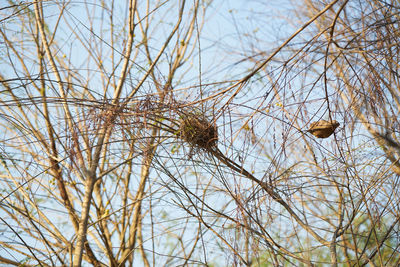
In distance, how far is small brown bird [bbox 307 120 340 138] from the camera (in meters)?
1.90

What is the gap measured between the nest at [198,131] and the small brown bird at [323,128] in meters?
0.45

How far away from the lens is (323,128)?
1905 millimetres

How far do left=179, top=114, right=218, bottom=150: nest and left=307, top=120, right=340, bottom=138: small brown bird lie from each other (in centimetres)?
45

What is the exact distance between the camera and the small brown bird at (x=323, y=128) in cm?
190

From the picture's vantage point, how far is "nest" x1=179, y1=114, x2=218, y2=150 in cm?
186

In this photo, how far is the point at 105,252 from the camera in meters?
3.48

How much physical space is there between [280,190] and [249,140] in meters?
0.29

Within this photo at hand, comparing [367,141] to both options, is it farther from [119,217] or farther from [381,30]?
[119,217]

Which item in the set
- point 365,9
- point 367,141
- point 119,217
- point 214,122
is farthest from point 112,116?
point 119,217

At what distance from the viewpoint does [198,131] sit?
1.87 metres

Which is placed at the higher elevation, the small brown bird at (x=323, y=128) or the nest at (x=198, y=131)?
the nest at (x=198, y=131)

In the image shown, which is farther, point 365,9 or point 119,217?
point 119,217

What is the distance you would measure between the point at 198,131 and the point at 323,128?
57 centimetres

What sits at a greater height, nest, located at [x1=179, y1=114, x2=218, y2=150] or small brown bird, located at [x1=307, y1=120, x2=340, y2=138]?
nest, located at [x1=179, y1=114, x2=218, y2=150]
